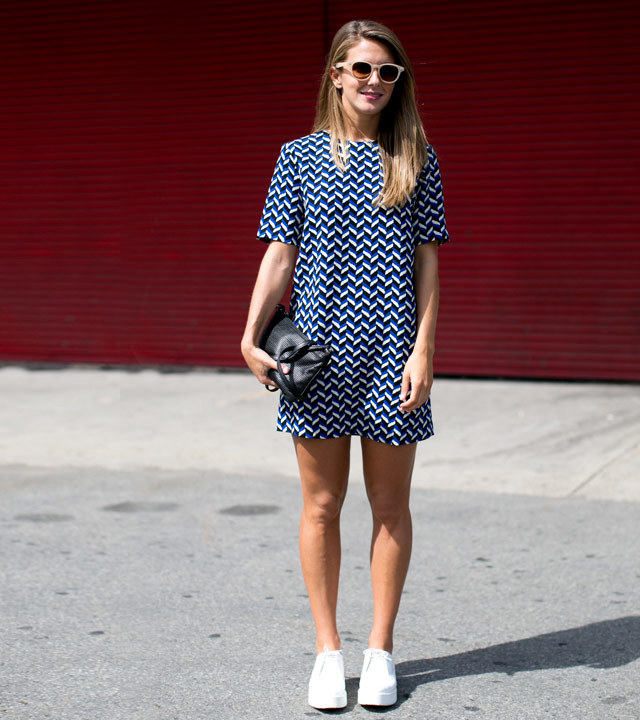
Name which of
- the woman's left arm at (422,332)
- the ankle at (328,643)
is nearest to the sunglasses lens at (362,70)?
the woman's left arm at (422,332)

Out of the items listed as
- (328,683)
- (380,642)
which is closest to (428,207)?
(380,642)

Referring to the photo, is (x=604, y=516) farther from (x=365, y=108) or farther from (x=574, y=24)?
(x=574, y=24)

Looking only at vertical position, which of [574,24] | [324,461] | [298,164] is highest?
[574,24]

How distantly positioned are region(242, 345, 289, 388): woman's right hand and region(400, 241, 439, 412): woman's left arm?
386 mm

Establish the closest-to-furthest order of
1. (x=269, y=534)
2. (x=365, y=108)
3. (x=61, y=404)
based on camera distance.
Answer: (x=365, y=108), (x=269, y=534), (x=61, y=404)

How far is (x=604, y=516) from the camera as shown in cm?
579

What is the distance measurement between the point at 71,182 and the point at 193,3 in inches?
82.9

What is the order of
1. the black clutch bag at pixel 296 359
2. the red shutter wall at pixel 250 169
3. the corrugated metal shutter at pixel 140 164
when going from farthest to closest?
the corrugated metal shutter at pixel 140 164, the red shutter wall at pixel 250 169, the black clutch bag at pixel 296 359

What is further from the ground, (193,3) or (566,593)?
(193,3)

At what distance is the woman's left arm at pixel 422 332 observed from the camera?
3.35 meters

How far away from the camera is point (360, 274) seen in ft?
11.1

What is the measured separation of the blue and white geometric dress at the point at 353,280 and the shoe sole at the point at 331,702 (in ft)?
2.46

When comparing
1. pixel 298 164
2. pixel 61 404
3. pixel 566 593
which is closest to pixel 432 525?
pixel 566 593

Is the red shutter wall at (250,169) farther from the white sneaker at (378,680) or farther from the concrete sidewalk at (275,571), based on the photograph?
the white sneaker at (378,680)
